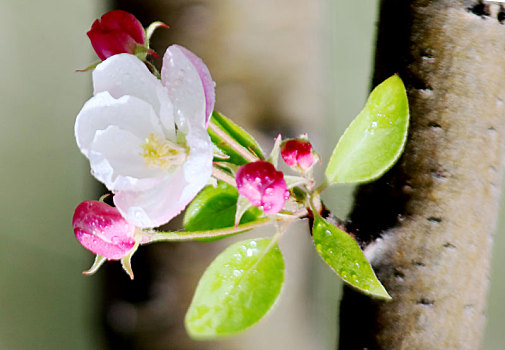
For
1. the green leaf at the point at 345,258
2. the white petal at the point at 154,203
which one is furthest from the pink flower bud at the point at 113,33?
the green leaf at the point at 345,258

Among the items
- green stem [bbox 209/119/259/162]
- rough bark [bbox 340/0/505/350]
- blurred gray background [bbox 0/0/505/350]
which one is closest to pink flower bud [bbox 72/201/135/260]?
green stem [bbox 209/119/259/162]

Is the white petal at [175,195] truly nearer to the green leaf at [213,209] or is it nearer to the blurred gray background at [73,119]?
the green leaf at [213,209]

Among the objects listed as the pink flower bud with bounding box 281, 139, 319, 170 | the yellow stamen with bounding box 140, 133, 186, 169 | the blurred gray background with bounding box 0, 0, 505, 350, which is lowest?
the blurred gray background with bounding box 0, 0, 505, 350

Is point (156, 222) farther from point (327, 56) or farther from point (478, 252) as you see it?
point (327, 56)

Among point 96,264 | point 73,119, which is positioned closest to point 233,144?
point 96,264

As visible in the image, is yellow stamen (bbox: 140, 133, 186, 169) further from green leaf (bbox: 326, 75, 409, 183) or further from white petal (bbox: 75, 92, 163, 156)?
green leaf (bbox: 326, 75, 409, 183)

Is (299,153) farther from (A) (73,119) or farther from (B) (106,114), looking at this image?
(A) (73,119)

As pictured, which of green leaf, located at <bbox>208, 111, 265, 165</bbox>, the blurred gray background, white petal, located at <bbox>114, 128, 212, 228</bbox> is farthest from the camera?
the blurred gray background

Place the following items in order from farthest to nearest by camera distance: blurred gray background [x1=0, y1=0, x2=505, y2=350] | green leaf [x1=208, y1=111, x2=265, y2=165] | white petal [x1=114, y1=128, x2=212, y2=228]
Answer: blurred gray background [x1=0, y1=0, x2=505, y2=350] → green leaf [x1=208, y1=111, x2=265, y2=165] → white petal [x1=114, y1=128, x2=212, y2=228]
